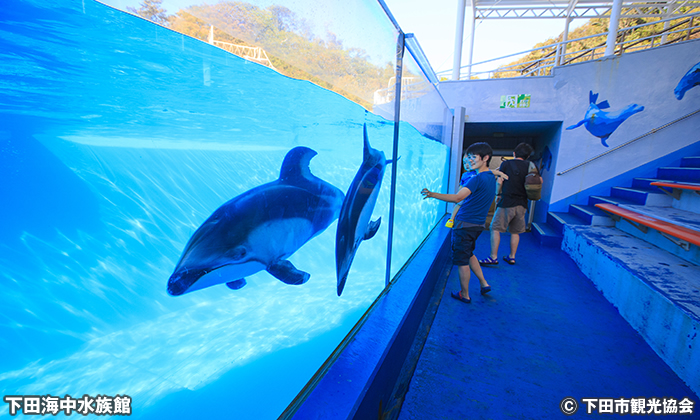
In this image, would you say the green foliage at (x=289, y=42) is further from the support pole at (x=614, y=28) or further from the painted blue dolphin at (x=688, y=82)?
the painted blue dolphin at (x=688, y=82)

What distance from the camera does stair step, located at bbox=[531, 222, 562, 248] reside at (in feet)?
18.9

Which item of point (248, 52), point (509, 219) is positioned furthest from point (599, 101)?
point (248, 52)

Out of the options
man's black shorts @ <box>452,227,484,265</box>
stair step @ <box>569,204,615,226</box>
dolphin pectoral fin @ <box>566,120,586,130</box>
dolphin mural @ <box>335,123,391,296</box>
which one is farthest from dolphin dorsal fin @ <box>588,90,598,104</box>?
dolphin mural @ <box>335,123,391,296</box>

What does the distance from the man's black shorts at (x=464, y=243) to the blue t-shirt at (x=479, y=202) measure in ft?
0.32

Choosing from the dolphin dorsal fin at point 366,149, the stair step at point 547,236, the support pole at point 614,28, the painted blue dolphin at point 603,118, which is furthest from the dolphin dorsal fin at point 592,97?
the dolphin dorsal fin at point 366,149

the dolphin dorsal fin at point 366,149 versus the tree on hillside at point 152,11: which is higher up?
the tree on hillside at point 152,11

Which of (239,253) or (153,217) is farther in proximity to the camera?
(153,217)

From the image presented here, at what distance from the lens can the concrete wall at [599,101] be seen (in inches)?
256

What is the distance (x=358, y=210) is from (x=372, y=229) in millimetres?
388

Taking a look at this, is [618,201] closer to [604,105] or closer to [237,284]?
[604,105]

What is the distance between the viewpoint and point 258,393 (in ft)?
4.38

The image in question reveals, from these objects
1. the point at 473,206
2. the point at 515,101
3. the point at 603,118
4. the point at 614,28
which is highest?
the point at 614,28

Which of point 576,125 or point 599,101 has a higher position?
point 599,101

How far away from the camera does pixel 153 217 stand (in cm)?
139
